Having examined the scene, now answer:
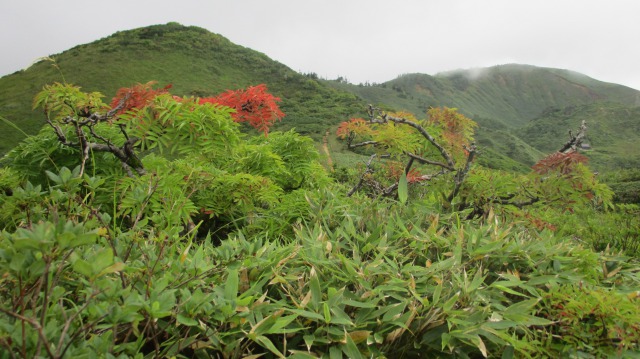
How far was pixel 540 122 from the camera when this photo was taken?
58.7 metres

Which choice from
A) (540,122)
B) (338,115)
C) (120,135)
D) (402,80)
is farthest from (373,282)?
(402,80)

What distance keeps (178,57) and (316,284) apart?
40.1 m

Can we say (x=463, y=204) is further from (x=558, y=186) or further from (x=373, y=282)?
(x=373, y=282)

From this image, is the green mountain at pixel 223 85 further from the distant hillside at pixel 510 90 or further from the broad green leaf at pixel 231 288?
the distant hillside at pixel 510 90

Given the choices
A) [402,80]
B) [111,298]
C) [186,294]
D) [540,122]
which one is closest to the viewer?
[111,298]

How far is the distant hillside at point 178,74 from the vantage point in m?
27.0

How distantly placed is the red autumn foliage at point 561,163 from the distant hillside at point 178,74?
19.5 m

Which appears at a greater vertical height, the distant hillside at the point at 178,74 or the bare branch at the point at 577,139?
the distant hillside at the point at 178,74

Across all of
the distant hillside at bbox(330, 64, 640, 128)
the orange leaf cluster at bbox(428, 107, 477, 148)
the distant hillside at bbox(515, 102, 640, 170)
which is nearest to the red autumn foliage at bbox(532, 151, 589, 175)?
the orange leaf cluster at bbox(428, 107, 477, 148)

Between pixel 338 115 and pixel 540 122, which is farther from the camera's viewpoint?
pixel 540 122

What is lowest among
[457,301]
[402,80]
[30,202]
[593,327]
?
[593,327]

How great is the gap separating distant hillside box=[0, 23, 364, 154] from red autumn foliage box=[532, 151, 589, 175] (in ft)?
63.8

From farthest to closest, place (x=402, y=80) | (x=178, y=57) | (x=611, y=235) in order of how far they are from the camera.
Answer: (x=402, y=80) < (x=178, y=57) < (x=611, y=235)

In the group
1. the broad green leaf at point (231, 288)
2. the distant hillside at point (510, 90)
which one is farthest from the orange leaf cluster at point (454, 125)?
the distant hillside at point (510, 90)
